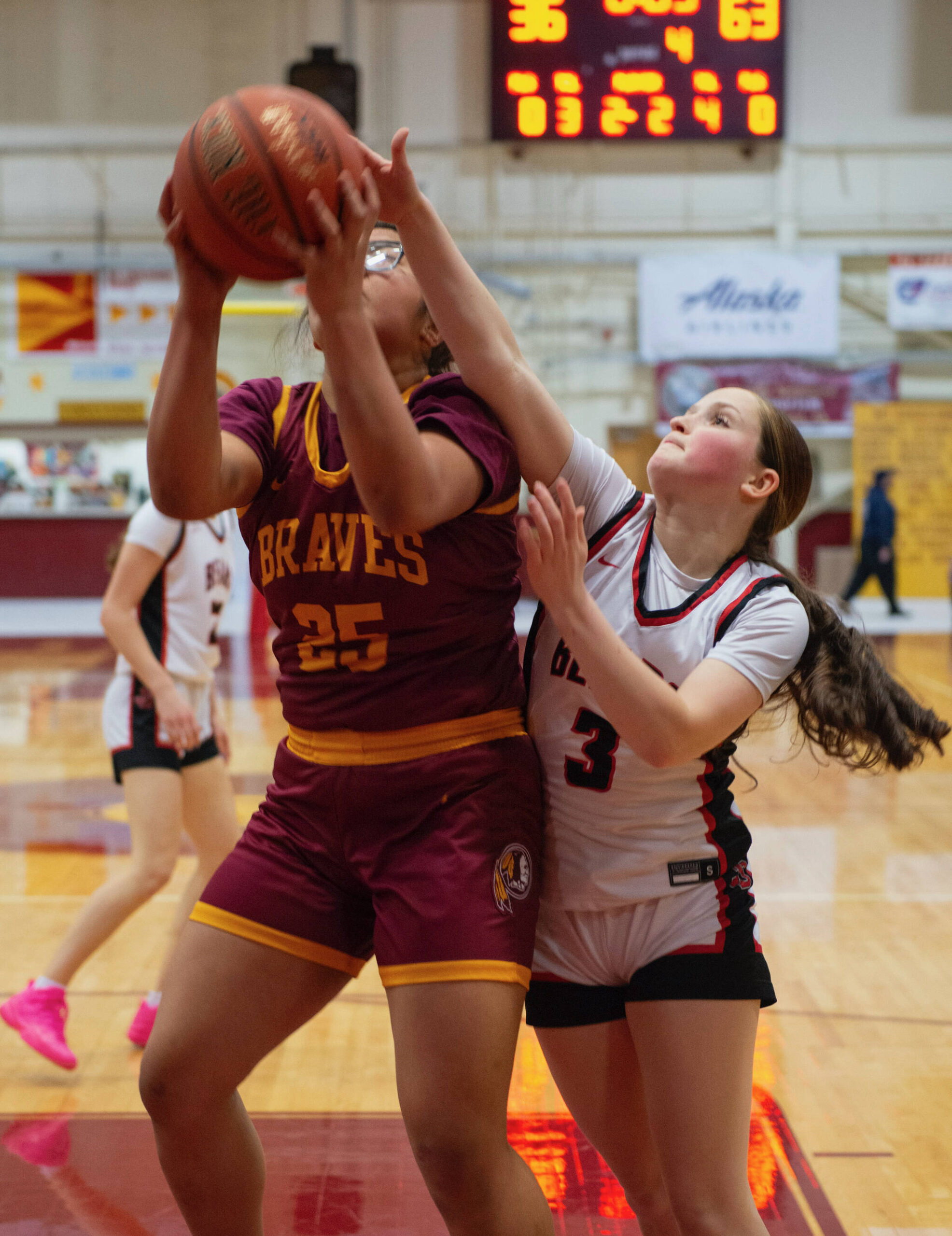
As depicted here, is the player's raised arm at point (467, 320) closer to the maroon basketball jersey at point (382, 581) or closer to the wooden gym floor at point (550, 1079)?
the maroon basketball jersey at point (382, 581)

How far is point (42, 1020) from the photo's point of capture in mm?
3182

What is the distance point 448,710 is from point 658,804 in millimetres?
331

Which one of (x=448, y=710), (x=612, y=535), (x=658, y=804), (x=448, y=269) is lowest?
(x=658, y=804)

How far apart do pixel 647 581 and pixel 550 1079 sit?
1.73 meters

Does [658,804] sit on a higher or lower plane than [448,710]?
lower

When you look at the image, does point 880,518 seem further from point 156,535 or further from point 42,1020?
point 42,1020

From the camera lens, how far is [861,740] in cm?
190

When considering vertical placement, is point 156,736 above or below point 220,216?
below

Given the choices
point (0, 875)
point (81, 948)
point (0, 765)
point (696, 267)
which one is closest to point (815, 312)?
point (696, 267)

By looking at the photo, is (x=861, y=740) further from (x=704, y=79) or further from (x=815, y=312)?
(x=815, y=312)

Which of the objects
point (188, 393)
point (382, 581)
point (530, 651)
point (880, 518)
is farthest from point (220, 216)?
point (880, 518)

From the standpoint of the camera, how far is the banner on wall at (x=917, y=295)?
1491cm

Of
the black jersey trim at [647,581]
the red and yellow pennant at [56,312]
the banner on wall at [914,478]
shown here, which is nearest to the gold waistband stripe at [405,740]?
the black jersey trim at [647,581]

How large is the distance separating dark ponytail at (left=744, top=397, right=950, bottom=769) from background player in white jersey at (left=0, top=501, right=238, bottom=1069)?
1806 mm
